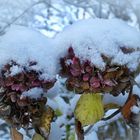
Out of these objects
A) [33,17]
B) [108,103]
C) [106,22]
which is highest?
[106,22]

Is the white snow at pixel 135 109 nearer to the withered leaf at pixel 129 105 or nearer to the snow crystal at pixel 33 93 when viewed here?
the withered leaf at pixel 129 105

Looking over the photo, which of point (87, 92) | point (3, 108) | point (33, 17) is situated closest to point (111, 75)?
point (87, 92)

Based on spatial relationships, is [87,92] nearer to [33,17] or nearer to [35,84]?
[35,84]

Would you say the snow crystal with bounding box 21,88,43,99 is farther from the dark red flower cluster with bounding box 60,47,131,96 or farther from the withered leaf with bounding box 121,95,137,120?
the withered leaf with bounding box 121,95,137,120

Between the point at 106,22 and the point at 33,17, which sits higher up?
the point at 106,22

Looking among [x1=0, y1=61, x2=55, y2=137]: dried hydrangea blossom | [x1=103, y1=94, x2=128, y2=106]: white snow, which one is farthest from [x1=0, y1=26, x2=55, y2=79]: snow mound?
[x1=103, y1=94, x2=128, y2=106]: white snow

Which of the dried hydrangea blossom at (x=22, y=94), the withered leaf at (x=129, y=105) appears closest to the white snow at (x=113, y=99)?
the withered leaf at (x=129, y=105)
